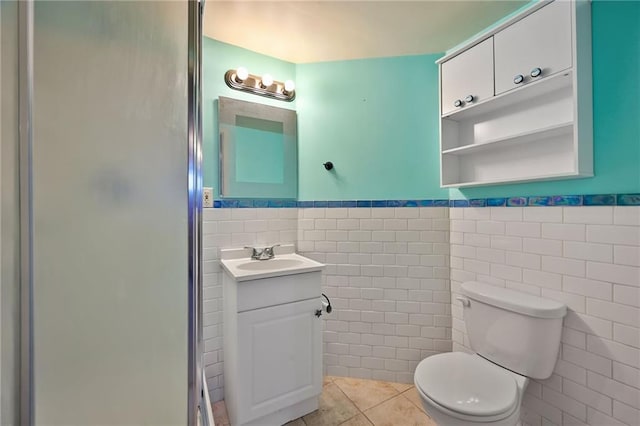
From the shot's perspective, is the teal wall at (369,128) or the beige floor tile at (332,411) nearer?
the beige floor tile at (332,411)

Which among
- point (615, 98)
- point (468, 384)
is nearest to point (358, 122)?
point (615, 98)

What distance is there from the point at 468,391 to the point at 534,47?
1524 millimetres

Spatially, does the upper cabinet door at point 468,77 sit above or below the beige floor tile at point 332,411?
above

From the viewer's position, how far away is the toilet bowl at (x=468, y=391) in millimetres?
978

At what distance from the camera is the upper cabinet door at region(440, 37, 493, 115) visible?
4.55 ft

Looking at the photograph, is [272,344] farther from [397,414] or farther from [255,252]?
[397,414]

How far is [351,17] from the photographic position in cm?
144

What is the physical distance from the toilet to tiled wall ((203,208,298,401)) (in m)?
1.12

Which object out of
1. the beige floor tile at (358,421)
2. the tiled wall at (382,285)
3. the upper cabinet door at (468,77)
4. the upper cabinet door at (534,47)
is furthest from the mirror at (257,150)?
the beige floor tile at (358,421)

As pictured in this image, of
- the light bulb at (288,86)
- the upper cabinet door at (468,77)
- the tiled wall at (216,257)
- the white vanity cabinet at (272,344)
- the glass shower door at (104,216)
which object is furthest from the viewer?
the light bulb at (288,86)

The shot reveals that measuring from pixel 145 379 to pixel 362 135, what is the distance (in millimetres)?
1678

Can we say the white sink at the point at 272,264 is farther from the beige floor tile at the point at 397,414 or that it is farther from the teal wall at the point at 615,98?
the teal wall at the point at 615,98

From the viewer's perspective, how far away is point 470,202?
1613 millimetres

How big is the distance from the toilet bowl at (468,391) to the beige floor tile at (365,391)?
0.55 meters
